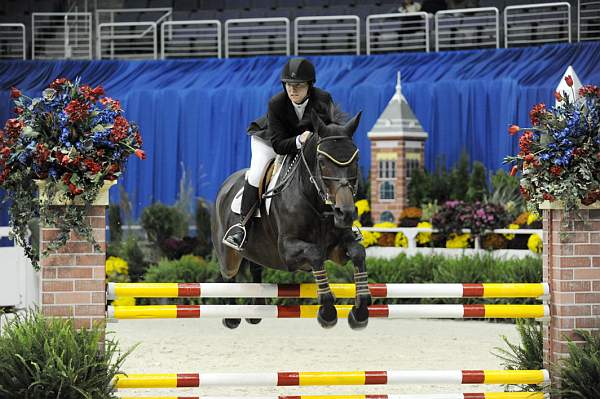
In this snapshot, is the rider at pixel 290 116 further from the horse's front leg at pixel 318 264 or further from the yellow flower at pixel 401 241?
the yellow flower at pixel 401 241

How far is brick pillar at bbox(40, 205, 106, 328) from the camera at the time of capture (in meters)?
5.04

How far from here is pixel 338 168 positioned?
16.0 feet

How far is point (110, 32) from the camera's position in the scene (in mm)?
21547

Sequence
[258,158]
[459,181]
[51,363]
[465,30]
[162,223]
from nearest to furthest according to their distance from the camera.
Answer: [51,363] < [258,158] < [162,223] < [459,181] < [465,30]

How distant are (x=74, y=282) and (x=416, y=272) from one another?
7599mm

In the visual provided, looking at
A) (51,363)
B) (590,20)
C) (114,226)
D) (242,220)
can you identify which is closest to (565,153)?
(242,220)

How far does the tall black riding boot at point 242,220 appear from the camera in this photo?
585 centimetres

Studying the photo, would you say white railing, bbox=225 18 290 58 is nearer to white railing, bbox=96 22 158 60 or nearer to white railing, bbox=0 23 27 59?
white railing, bbox=96 22 158 60

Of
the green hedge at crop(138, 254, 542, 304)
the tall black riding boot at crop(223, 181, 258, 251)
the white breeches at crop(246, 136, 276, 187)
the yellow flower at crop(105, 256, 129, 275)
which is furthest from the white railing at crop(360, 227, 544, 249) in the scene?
the tall black riding boot at crop(223, 181, 258, 251)

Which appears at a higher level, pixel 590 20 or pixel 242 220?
pixel 590 20

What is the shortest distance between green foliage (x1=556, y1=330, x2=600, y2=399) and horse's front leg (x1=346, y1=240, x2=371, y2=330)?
3.50 feet

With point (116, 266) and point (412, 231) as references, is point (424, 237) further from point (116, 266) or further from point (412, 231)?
point (116, 266)

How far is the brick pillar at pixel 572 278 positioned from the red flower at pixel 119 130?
226 centimetres

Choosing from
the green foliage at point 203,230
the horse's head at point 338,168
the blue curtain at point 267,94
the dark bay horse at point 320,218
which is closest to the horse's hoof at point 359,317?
the dark bay horse at point 320,218
